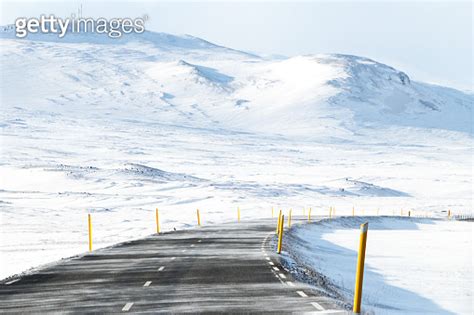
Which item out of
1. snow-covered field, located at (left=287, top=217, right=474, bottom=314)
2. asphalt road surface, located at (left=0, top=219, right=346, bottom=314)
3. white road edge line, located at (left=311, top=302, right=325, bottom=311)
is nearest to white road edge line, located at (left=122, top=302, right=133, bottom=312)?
asphalt road surface, located at (left=0, top=219, right=346, bottom=314)

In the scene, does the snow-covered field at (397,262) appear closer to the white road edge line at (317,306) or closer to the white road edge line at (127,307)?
the white road edge line at (317,306)

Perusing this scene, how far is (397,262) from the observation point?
3497cm

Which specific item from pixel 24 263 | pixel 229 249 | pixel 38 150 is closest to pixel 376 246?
pixel 229 249

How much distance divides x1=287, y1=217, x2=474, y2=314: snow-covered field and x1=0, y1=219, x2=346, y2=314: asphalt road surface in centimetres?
174

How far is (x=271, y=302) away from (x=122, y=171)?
112532 mm

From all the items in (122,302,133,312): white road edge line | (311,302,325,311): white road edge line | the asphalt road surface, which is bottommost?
the asphalt road surface

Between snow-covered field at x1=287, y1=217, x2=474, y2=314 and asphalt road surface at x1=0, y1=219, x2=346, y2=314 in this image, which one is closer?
asphalt road surface at x1=0, y1=219, x2=346, y2=314

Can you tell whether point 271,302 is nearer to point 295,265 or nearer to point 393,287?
point 295,265

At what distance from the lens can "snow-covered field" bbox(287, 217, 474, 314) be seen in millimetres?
22709

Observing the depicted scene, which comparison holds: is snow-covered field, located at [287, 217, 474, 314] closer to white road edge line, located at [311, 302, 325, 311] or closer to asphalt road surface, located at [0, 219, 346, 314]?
white road edge line, located at [311, 302, 325, 311]

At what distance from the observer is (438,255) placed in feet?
130

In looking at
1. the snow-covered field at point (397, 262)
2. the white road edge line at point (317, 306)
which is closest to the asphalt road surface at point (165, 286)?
the white road edge line at point (317, 306)

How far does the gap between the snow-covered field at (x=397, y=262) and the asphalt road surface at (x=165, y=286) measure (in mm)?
1736

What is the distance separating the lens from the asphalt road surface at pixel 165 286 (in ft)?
45.8
